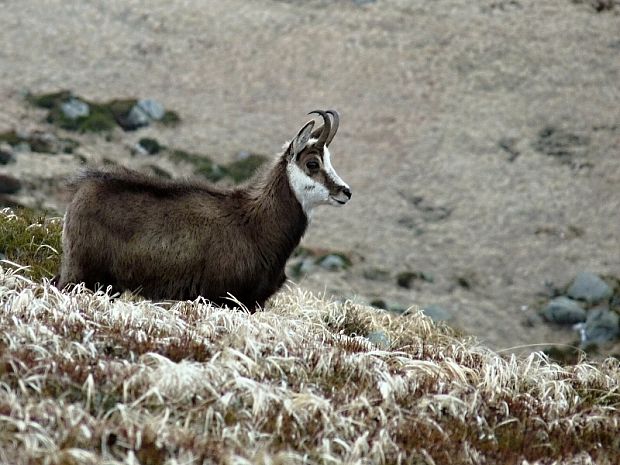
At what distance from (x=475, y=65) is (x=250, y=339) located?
5811 centimetres

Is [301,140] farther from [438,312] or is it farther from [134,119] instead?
[134,119]

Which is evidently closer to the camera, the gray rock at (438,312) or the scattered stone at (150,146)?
the gray rock at (438,312)

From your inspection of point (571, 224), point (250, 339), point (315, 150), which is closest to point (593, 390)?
point (250, 339)

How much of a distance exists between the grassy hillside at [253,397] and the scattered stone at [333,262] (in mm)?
31263

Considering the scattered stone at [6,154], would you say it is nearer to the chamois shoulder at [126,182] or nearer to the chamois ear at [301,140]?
the chamois ear at [301,140]

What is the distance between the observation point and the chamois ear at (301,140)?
1239 centimetres

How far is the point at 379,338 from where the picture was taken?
11.1 meters

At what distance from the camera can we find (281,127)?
56656 mm

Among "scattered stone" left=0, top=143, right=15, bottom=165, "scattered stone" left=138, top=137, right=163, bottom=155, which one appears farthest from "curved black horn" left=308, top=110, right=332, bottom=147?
"scattered stone" left=138, top=137, right=163, bottom=155

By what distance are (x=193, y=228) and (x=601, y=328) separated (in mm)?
28693

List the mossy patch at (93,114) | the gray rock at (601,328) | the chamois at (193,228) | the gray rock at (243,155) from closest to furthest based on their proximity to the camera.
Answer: the chamois at (193,228), the gray rock at (601,328), the mossy patch at (93,114), the gray rock at (243,155)

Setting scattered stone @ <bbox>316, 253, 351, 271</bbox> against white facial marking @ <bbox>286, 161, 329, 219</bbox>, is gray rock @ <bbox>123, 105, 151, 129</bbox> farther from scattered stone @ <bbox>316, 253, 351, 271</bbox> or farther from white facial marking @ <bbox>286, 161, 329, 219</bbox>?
white facial marking @ <bbox>286, 161, 329, 219</bbox>

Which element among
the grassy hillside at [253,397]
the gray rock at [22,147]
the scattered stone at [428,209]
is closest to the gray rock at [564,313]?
the scattered stone at [428,209]

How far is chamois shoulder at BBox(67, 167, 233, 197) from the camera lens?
11469 mm
